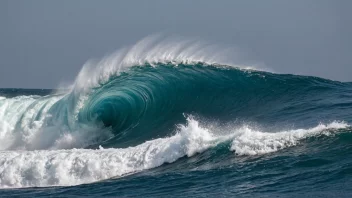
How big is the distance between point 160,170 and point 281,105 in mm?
8356

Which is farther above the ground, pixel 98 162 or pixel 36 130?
pixel 36 130

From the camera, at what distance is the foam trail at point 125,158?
1552 cm

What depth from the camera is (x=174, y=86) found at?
26000mm

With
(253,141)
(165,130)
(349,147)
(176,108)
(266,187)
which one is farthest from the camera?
(176,108)

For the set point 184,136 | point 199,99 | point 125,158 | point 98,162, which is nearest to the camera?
point 98,162

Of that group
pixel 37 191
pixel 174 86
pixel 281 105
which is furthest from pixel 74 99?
pixel 37 191

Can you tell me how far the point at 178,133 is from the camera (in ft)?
59.7

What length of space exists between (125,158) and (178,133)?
→ 236 cm

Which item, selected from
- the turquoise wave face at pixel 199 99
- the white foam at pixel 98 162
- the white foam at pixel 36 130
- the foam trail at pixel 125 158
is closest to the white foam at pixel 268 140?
the foam trail at pixel 125 158

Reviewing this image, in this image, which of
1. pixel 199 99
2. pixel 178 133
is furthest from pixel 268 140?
pixel 199 99

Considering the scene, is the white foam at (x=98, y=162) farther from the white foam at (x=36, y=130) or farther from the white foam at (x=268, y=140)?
the white foam at (x=36, y=130)

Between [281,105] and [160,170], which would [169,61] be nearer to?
A: [281,105]

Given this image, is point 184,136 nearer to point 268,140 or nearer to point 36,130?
point 268,140

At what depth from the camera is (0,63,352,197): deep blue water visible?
531 inches
